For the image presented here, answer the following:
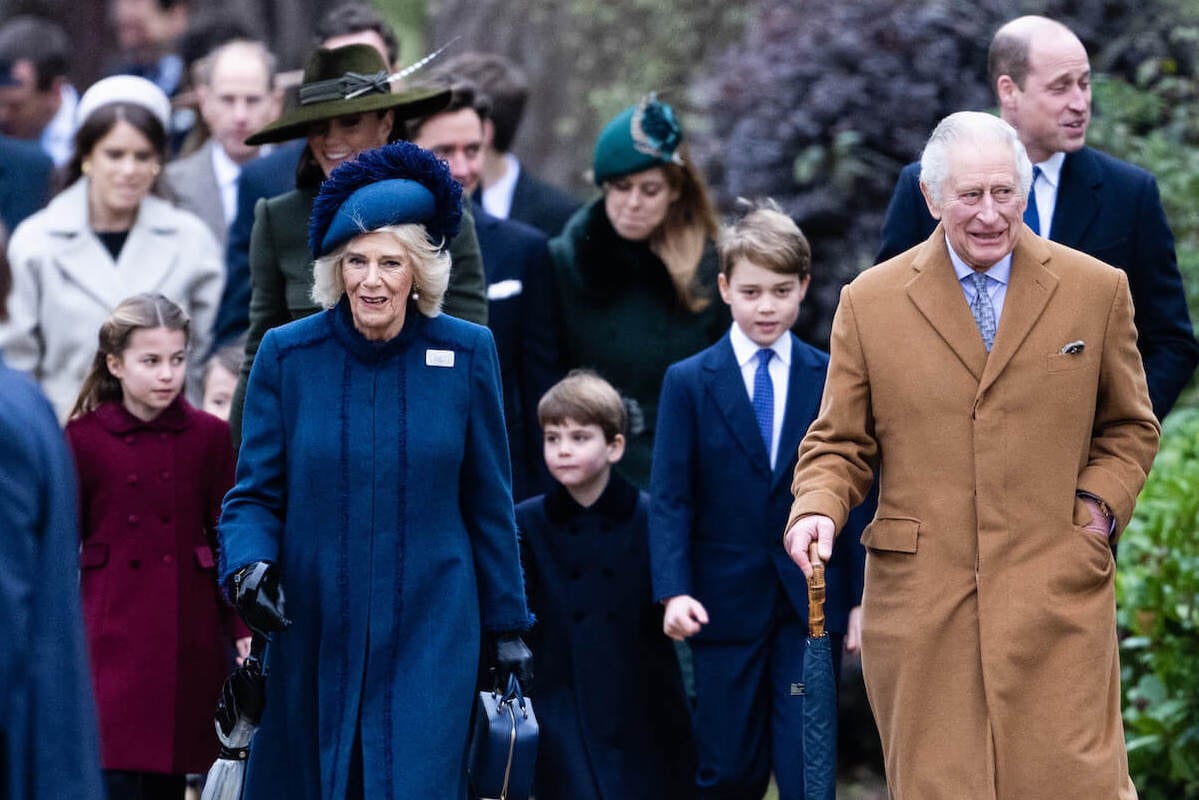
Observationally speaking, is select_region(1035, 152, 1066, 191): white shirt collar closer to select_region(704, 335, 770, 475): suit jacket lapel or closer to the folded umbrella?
select_region(704, 335, 770, 475): suit jacket lapel

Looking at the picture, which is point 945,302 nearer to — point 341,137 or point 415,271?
point 415,271

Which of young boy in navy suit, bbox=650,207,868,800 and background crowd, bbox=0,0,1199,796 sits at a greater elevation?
background crowd, bbox=0,0,1199,796

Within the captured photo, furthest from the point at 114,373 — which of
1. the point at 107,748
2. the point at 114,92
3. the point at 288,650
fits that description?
the point at 114,92

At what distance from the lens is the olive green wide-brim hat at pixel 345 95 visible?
6.72 metres

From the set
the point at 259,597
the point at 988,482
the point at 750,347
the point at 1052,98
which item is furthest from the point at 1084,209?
the point at 259,597

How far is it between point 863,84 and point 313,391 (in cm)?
534

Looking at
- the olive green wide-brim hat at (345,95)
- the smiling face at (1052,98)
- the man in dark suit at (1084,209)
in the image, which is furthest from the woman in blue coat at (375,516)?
the smiling face at (1052,98)

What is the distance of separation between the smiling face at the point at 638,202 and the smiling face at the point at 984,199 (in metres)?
2.28

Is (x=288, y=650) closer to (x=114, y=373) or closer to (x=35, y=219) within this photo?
(x=114, y=373)

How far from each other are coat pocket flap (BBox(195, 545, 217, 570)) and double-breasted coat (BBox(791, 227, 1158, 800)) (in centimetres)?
208

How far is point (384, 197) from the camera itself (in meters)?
5.83

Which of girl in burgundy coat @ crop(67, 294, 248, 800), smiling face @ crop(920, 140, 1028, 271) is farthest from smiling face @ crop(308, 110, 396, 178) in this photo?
smiling face @ crop(920, 140, 1028, 271)

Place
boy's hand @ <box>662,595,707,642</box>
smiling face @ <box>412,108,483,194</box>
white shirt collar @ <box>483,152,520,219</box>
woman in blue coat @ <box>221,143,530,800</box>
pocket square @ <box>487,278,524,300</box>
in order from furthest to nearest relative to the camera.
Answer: white shirt collar @ <box>483,152,520,219</box> < smiling face @ <box>412,108,483,194</box> < pocket square @ <box>487,278,524,300</box> < boy's hand @ <box>662,595,707,642</box> < woman in blue coat @ <box>221,143,530,800</box>

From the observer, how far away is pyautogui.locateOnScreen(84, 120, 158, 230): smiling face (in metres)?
8.53
